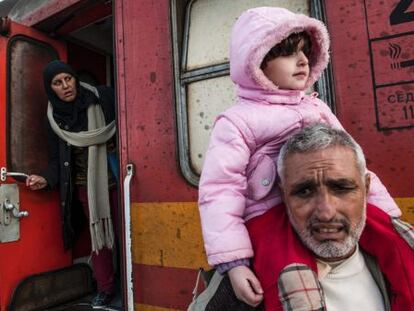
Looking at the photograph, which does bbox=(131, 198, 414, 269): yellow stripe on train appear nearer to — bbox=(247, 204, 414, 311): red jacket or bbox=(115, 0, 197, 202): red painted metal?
bbox=(115, 0, 197, 202): red painted metal

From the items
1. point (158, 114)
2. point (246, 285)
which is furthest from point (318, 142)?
point (158, 114)

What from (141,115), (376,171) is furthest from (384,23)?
(141,115)

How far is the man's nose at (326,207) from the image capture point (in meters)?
0.89

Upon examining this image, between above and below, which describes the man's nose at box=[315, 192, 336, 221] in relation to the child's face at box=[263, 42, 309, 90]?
below

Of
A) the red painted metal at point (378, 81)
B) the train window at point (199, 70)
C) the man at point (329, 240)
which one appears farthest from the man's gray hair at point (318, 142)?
the train window at point (199, 70)

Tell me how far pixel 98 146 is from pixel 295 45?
1.75 meters

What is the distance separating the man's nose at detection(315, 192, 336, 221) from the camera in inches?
35.2

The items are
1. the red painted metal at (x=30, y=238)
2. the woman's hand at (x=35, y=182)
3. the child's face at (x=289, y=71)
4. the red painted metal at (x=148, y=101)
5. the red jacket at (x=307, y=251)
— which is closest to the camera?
the red jacket at (x=307, y=251)

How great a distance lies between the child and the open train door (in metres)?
1.71

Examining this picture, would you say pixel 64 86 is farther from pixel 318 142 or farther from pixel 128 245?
pixel 318 142

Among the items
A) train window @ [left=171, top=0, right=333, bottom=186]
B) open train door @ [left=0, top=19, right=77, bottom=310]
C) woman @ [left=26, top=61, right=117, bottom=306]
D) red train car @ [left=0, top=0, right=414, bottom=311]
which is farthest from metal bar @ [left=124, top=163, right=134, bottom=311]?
open train door @ [left=0, top=19, right=77, bottom=310]

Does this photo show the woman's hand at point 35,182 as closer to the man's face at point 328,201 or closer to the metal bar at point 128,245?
the metal bar at point 128,245

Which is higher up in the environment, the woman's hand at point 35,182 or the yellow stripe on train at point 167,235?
the woman's hand at point 35,182

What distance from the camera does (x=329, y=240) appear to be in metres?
0.91
